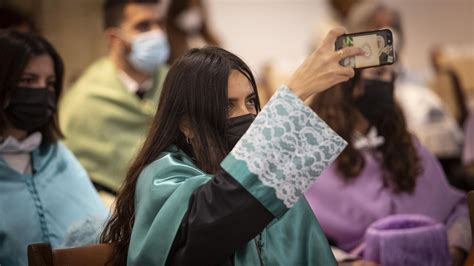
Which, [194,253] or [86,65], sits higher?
[194,253]

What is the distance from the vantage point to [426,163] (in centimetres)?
352

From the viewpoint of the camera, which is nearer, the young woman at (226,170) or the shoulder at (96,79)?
the young woman at (226,170)

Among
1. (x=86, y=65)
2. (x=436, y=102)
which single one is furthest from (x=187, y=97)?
(x=86, y=65)

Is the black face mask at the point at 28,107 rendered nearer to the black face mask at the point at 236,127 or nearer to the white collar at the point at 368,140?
the black face mask at the point at 236,127

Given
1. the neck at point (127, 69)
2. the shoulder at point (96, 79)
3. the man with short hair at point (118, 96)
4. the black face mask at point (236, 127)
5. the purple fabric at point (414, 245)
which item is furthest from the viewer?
the neck at point (127, 69)

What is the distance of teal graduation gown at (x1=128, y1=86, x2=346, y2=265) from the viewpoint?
6.83ft

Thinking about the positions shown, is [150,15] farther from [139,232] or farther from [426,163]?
[139,232]

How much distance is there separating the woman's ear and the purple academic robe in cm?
114

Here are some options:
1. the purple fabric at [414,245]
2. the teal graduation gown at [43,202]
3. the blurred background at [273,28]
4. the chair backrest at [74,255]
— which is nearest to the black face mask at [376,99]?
the purple fabric at [414,245]

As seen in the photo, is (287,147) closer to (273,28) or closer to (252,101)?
(252,101)

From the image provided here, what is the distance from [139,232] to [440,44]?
16.5 feet

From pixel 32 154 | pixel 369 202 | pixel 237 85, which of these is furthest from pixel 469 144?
pixel 237 85

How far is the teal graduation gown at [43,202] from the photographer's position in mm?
2941

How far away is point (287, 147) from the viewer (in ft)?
6.89
